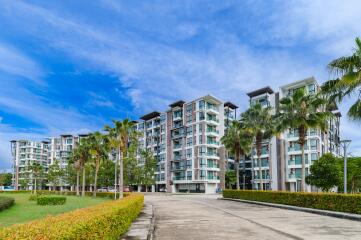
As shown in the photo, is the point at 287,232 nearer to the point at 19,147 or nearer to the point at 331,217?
the point at 331,217

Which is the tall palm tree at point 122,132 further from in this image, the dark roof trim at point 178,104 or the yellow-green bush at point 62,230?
the dark roof trim at point 178,104

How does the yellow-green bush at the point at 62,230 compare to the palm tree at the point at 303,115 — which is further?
the palm tree at the point at 303,115

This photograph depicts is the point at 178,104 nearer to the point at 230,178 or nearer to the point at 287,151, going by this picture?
the point at 230,178

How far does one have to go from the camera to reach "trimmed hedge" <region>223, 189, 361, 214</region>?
77.8ft

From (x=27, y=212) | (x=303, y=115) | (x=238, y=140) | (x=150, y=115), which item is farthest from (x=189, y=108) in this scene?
(x=27, y=212)

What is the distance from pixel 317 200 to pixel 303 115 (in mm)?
9217

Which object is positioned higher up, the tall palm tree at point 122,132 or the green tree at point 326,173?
the tall palm tree at point 122,132

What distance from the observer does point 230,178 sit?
4013 inches

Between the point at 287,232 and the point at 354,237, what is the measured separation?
2.69 metres

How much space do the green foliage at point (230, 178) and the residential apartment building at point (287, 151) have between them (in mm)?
10424

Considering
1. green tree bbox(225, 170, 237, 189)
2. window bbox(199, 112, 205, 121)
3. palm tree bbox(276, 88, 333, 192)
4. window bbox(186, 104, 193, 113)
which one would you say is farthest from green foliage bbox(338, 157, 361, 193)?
window bbox(186, 104, 193, 113)

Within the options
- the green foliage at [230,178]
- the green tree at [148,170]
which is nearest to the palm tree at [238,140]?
the green tree at [148,170]

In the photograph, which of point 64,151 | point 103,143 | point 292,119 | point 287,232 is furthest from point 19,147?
point 287,232

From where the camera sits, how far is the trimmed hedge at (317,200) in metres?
23.7
